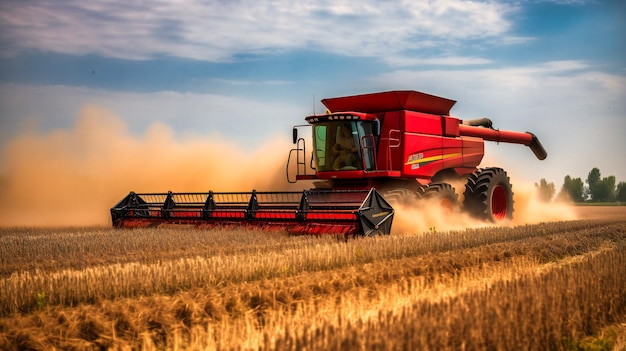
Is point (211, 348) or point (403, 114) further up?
point (403, 114)

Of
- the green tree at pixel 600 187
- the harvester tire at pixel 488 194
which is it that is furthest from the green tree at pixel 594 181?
the harvester tire at pixel 488 194

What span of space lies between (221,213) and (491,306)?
26.5 ft

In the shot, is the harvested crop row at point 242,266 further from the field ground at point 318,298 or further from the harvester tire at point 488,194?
the harvester tire at point 488,194

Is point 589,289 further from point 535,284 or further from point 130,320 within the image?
point 130,320

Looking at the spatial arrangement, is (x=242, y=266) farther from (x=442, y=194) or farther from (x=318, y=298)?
(x=442, y=194)

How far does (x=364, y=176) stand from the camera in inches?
457

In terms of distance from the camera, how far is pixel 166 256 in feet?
26.9

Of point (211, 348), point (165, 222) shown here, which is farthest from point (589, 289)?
point (165, 222)

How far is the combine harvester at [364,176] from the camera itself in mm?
10719

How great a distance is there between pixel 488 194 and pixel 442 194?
1.64m

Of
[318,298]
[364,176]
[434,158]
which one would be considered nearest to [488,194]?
[434,158]

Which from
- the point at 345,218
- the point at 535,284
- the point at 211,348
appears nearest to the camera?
the point at 211,348

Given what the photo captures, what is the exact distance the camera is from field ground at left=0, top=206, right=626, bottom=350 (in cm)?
432

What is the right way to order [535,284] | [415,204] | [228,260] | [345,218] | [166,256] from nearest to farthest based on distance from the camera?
1. [535,284]
2. [228,260]
3. [166,256]
4. [345,218]
5. [415,204]
